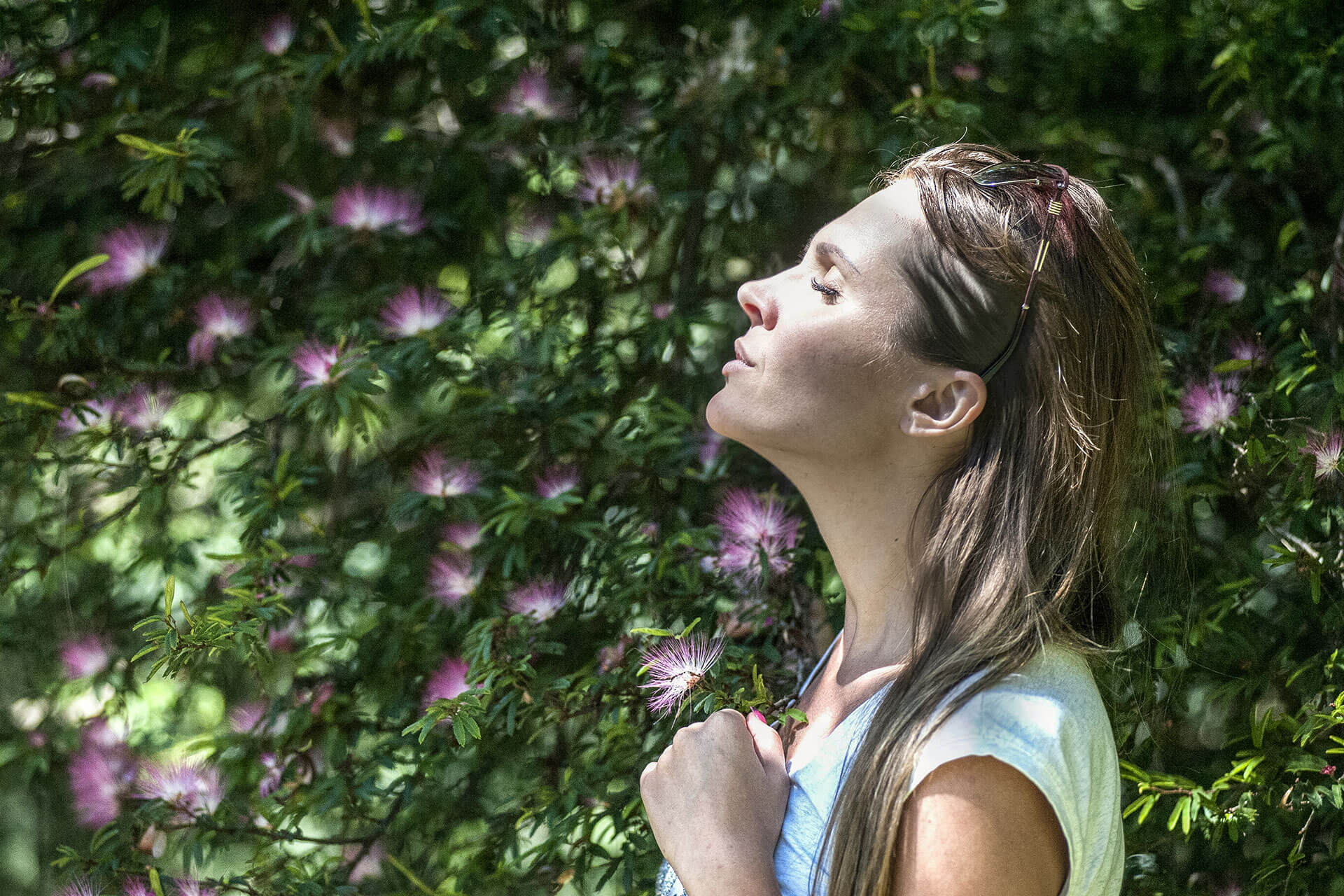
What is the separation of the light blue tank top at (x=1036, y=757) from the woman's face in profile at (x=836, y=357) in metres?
0.26

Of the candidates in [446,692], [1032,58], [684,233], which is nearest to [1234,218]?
[1032,58]

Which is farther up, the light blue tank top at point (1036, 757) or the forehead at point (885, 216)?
the forehead at point (885, 216)

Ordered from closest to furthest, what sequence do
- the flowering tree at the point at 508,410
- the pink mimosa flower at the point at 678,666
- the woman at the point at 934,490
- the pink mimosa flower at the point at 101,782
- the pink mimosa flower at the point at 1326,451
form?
the woman at the point at 934,490
the pink mimosa flower at the point at 678,666
the pink mimosa flower at the point at 1326,451
the flowering tree at the point at 508,410
the pink mimosa flower at the point at 101,782

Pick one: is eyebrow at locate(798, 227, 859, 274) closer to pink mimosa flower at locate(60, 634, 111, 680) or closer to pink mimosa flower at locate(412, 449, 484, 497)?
pink mimosa flower at locate(412, 449, 484, 497)

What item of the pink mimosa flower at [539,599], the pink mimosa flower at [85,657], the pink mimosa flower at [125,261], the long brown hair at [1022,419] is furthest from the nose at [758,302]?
the pink mimosa flower at [85,657]

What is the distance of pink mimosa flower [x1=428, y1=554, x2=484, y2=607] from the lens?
175 centimetres

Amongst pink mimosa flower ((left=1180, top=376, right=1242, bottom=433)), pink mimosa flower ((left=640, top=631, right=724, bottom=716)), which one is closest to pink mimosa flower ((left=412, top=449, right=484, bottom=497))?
pink mimosa flower ((left=640, top=631, right=724, bottom=716))

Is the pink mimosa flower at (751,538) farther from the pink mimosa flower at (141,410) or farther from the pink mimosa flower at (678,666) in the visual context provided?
the pink mimosa flower at (141,410)

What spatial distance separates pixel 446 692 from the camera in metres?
1.60

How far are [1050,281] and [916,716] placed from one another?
454 millimetres

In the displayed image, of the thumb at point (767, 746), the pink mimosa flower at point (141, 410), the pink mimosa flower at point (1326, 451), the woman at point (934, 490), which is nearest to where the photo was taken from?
the woman at point (934, 490)

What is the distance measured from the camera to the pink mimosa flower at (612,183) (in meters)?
1.93

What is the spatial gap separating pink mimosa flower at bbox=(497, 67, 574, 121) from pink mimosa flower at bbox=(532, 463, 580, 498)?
0.63 meters

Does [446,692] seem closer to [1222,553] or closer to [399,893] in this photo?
[399,893]
